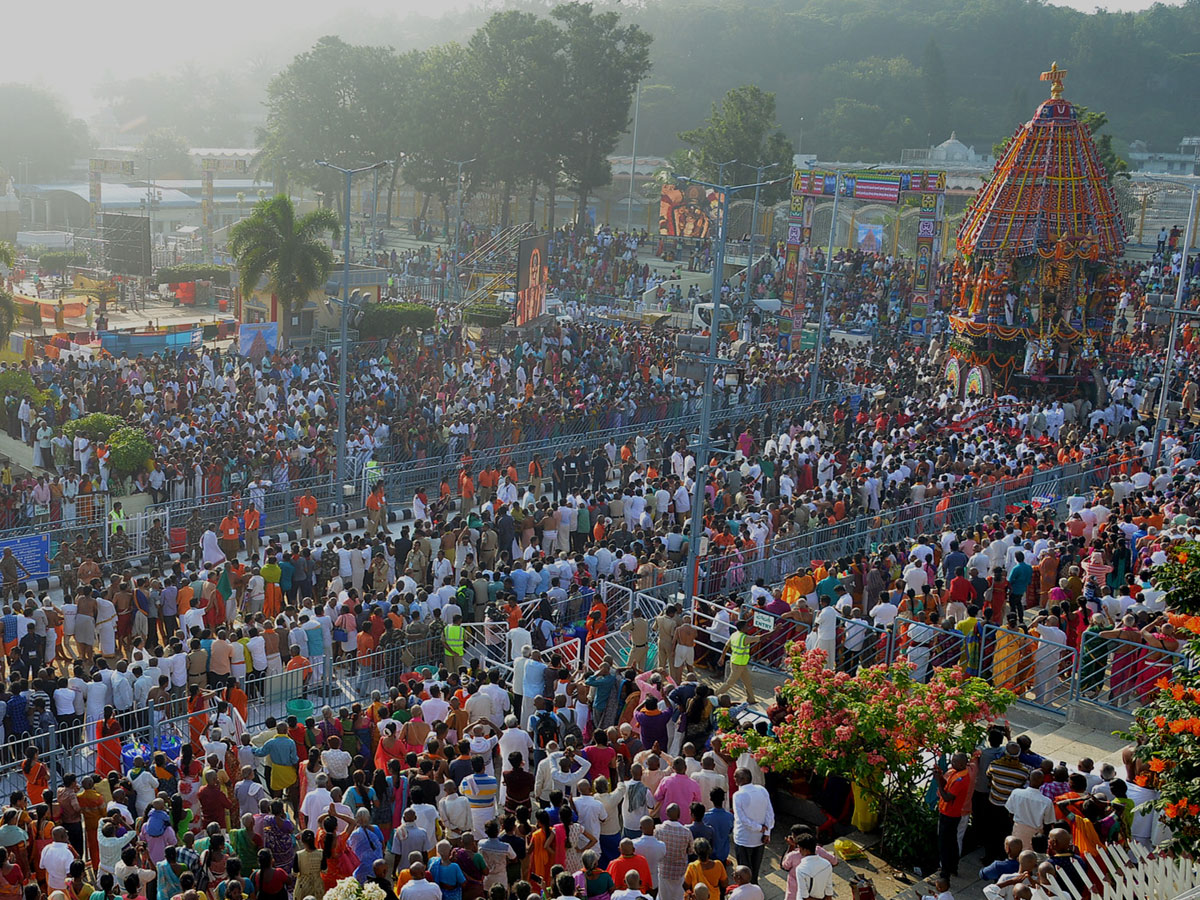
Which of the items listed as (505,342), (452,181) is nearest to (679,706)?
(505,342)

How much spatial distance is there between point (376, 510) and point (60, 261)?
40.3m

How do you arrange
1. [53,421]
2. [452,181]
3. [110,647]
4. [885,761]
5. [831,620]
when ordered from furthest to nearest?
1. [452,181]
2. [53,421]
3. [110,647]
4. [831,620]
5. [885,761]

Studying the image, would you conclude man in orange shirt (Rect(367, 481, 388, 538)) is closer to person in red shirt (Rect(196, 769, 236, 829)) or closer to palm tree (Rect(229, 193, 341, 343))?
person in red shirt (Rect(196, 769, 236, 829))

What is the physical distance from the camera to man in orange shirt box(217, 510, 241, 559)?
20.0m

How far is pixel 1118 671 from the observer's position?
14.0 meters

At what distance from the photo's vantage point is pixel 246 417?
2577 centimetres

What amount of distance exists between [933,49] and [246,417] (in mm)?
92459

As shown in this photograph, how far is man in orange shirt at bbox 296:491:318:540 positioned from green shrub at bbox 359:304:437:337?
16.6 metres

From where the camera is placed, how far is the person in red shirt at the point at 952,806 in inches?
424

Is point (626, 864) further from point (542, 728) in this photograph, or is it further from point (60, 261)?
point (60, 261)

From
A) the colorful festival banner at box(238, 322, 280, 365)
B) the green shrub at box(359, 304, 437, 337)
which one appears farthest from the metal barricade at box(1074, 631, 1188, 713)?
the green shrub at box(359, 304, 437, 337)

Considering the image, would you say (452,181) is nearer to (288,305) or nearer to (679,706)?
(288,305)

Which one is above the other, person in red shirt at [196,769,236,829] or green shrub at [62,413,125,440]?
green shrub at [62,413,125,440]

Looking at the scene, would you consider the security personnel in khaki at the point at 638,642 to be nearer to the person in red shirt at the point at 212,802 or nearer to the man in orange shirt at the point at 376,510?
A: the person in red shirt at the point at 212,802
